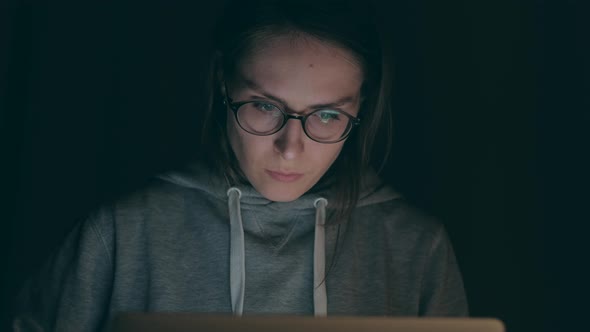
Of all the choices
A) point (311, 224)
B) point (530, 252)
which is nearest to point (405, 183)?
point (530, 252)

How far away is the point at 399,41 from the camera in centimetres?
169

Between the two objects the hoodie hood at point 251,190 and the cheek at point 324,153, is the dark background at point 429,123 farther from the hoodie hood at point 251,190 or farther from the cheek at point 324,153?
the cheek at point 324,153

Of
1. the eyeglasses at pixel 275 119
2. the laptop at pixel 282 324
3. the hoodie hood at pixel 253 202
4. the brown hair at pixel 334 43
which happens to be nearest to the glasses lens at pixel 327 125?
the eyeglasses at pixel 275 119

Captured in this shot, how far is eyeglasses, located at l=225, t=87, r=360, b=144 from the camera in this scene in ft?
3.56

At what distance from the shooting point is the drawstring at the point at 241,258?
1178 mm

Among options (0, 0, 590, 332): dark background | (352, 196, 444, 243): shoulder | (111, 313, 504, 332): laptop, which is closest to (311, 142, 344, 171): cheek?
(352, 196, 444, 243): shoulder

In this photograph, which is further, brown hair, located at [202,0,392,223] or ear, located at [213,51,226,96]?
ear, located at [213,51,226,96]

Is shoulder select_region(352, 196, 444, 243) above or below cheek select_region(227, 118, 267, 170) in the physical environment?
below

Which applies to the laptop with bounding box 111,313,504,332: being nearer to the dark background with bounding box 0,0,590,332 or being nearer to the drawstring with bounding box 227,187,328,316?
the drawstring with bounding box 227,187,328,316

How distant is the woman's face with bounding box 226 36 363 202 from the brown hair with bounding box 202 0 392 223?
28mm

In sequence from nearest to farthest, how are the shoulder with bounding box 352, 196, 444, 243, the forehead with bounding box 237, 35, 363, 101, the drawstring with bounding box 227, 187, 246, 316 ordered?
the forehead with bounding box 237, 35, 363, 101 < the drawstring with bounding box 227, 187, 246, 316 < the shoulder with bounding box 352, 196, 444, 243

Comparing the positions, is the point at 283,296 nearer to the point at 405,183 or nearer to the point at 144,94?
the point at 405,183

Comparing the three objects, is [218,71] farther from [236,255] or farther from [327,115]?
[236,255]

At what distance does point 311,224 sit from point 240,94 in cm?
36
